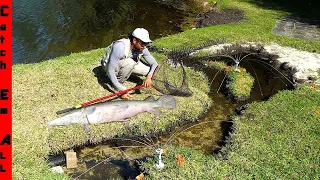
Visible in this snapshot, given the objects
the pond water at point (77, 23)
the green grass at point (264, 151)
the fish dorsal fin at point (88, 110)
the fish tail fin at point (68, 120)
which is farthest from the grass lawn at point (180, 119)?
the pond water at point (77, 23)

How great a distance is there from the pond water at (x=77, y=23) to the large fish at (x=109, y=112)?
260 inches

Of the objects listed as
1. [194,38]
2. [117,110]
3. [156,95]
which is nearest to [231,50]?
[194,38]

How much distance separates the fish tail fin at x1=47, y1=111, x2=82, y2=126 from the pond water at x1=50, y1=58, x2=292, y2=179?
671mm

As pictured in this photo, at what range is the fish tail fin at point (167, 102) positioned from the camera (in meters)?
7.99

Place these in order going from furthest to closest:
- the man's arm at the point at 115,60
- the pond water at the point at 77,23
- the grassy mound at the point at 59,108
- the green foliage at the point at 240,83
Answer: the pond water at the point at 77,23
the green foliage at the point at 240,83
the man's arm at the point at 115,60
the grassy mound at the point at 59,108

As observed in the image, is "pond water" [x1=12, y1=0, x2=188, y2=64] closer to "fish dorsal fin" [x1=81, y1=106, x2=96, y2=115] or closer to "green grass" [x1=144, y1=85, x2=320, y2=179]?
"fish dorsal fin" [x1=81, y1=106, x2=96, y2=115]

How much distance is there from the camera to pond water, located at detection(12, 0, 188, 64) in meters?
13.8

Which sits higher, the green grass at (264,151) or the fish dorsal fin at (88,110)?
the fish dorsal fin at (88,110)

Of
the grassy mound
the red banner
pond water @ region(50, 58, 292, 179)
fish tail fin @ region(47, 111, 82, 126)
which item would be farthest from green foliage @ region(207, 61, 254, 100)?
the red banner

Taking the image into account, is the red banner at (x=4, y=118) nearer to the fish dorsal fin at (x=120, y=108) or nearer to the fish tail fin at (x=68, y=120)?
the fish tail fin at (x=68, y=120)

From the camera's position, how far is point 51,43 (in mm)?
14164

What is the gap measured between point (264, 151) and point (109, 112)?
340 cm

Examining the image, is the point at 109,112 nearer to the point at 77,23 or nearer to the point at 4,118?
the point at 4,118

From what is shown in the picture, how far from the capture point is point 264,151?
663 centimetres
